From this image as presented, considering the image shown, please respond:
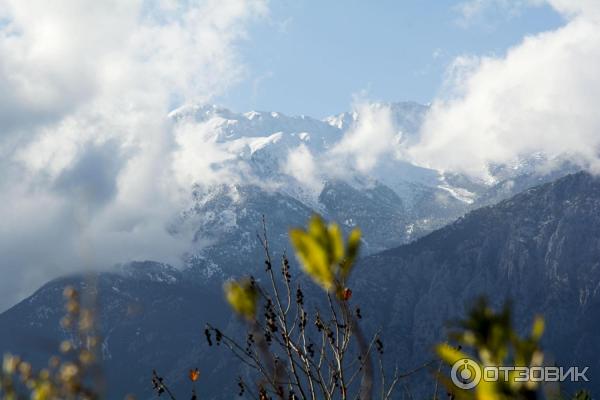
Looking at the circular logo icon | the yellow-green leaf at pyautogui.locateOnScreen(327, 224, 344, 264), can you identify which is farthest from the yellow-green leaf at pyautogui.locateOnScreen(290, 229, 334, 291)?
the circular logo icon

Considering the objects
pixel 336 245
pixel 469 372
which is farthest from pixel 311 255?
pixel 469 372

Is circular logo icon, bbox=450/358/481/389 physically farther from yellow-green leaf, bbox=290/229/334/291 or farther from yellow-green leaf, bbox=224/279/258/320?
yellow-green leaf, bbox=224/279/258/320

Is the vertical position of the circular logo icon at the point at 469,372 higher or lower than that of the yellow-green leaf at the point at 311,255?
lower

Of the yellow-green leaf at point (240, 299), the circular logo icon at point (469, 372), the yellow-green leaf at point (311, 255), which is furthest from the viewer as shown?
the yellow-green leaf at point (240, 299)

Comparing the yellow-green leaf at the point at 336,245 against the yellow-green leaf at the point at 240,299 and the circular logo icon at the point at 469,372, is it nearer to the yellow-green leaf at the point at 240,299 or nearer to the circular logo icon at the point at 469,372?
the circular logo icon at the point at 469,372

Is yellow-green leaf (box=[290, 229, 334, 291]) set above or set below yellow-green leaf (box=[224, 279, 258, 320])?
below

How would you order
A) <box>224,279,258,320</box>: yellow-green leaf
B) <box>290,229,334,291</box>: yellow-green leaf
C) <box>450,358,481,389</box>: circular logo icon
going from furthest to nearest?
1. <box>224,279,258,320</box>: yellow-green leaf
2. <box>450,358,481,389</box>: circular logo icon
3. <box>290,229,334,291</box>: yellow-green leaf

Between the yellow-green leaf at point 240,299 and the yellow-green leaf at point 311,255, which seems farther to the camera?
the yellow-green leaf at point 240,299

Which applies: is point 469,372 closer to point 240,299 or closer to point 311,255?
point 240,299

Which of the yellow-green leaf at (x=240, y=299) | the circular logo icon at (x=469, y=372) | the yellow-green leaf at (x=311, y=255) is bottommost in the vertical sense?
the circular logo icon at (x=469, y=372)

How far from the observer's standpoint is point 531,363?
3.01m

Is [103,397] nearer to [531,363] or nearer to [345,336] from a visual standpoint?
[531,363]

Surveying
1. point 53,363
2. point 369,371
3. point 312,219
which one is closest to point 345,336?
point 369,371

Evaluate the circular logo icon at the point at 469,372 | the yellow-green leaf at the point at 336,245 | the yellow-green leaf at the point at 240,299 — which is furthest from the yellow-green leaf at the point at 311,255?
the yellow-green leaf at the point at 240,299
